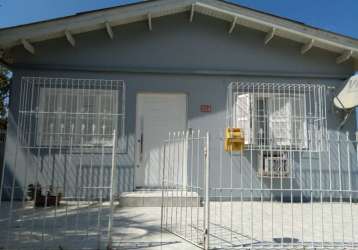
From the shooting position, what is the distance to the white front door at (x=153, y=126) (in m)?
7.44

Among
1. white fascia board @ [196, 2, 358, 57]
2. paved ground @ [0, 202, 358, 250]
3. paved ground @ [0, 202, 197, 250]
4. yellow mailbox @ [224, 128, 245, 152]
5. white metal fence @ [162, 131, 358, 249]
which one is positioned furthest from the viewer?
white fascia board @ [196, 2, 358, 57]

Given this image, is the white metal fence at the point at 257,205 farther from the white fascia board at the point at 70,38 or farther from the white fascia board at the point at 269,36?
the white fascia board at the point at 70,38

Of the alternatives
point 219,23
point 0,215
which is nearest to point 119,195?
point 0,215

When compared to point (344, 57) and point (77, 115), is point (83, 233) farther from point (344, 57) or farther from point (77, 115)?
point (344, 57)

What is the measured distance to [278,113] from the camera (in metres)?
7.66

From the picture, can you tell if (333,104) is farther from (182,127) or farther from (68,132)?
(68,132)

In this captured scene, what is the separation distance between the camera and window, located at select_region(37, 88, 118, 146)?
7.24m

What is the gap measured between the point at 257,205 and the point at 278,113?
2.32m

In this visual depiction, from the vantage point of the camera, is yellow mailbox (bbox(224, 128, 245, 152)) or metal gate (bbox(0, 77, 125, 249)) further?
metal gate (bbox(0, 77, 125, 249))

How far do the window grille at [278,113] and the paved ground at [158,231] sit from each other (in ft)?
6.15

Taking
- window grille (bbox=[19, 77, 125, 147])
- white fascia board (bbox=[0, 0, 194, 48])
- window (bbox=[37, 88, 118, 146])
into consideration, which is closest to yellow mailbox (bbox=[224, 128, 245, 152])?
window grille (bbox=[19, 77, 125, 147])

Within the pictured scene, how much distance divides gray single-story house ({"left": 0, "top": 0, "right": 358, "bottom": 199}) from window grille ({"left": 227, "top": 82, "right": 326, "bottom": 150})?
0.08 feet

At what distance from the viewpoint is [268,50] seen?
789cm

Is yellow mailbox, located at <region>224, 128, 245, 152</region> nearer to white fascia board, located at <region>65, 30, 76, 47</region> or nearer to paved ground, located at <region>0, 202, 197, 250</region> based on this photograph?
paved ground, located at <region>0, 202, 197, 250</region>
